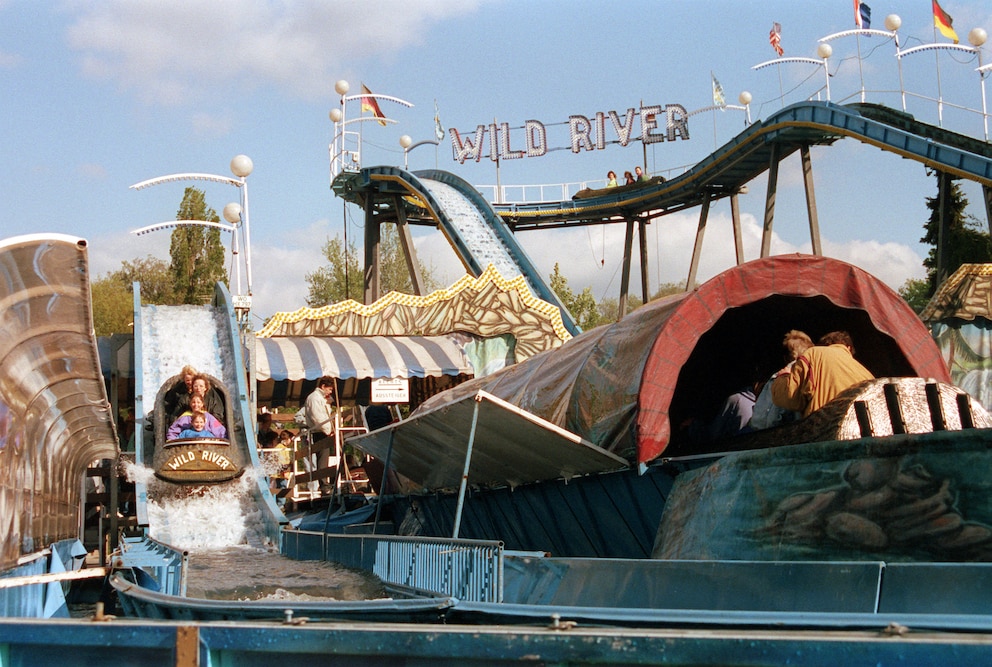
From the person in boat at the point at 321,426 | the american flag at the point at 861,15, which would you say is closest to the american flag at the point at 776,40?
the american flag at the point at 861,15

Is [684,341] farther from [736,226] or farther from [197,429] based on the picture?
[736,226]

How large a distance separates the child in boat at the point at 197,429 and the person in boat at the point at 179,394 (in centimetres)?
51

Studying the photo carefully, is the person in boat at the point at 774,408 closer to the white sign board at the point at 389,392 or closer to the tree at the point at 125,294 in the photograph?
the white sign board at the point at 389,392

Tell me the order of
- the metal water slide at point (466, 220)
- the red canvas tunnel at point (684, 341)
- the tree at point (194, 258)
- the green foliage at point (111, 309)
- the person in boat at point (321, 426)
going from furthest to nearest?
the green foliage at point (111, 309) < the tree at point (194, 258) < the metal water slide at point (466, 220) < the person in boat at point (321, 426) < the red canvas tunnel at point (684, 341)

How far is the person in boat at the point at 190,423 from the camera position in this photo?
14938mm

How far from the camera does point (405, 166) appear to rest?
34812 mm

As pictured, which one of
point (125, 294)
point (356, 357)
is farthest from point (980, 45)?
point (125, 294)

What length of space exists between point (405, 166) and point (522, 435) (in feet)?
89.6

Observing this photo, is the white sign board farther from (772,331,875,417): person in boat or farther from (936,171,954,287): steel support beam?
(936,171,954,287): steel support beam

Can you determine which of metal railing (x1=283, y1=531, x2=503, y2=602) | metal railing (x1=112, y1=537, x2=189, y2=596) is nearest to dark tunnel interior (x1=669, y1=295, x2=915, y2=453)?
metal railing (x1=283, y1=531, x2=503, y2=602)

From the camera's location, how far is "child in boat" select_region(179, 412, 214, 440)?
14.8 meters

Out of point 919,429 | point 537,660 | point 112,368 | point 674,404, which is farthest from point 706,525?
point 112,368

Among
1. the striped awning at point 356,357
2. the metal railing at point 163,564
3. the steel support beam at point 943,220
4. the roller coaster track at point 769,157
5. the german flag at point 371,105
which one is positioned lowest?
the metal railing at point 163,564

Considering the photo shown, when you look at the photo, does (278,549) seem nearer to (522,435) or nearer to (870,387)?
(522,435)
